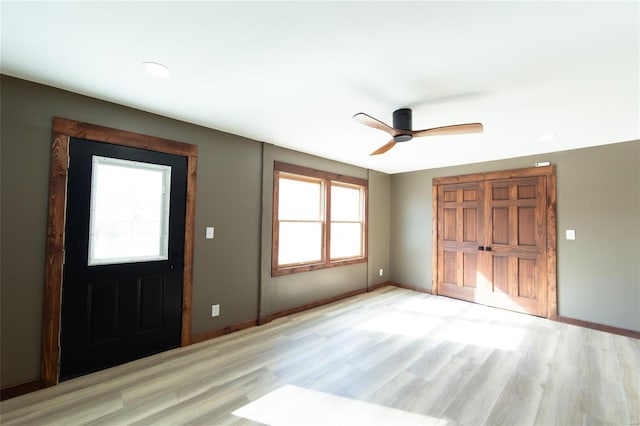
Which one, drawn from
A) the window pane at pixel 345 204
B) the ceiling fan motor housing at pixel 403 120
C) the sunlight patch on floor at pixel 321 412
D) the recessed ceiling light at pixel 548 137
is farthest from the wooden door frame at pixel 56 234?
the recessed ceiling light at pixel 548 137

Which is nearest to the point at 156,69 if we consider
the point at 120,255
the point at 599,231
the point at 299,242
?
the point at 120,255

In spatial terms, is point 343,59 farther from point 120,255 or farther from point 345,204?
point 345,204

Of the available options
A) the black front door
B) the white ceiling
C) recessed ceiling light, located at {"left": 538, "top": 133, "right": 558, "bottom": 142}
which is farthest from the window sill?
recessed ceiling light, located at {"left": 538, "top": 133, "right": 558, "bottom": 142}

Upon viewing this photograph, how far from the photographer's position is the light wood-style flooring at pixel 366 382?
1927mm

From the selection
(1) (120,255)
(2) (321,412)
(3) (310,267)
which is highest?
(1) (120,255)

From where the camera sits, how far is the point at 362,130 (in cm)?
319

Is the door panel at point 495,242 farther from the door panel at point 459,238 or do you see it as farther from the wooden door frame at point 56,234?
the wooden door frame at point 56,234

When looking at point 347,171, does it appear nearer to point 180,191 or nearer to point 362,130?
point 362,130

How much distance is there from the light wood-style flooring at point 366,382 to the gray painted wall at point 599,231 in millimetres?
387

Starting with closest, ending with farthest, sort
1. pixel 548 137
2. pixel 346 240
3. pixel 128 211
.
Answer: pixel 128 211, pixel 548 137, pixel 346 240

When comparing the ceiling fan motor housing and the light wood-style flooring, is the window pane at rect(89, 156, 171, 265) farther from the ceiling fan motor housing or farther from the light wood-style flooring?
the ceiling fan motor housing

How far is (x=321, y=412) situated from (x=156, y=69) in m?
2.73

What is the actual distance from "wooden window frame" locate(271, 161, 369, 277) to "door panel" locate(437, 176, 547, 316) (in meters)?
1.41

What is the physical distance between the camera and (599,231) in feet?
12.0
